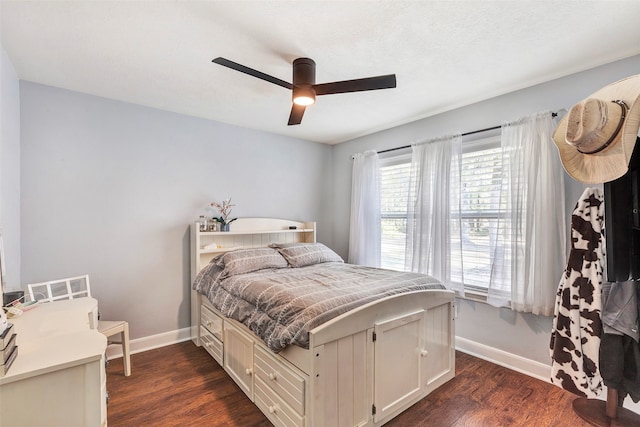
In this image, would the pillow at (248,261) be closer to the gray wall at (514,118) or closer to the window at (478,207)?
the window at (478,207)

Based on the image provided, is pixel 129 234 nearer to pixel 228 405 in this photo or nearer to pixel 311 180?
pixel 228 405

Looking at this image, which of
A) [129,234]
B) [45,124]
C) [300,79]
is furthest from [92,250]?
[300,79]

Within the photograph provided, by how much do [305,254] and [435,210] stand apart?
4.87 ft

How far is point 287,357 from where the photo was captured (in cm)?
178

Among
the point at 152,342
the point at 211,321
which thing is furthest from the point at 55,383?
the point at 152,342

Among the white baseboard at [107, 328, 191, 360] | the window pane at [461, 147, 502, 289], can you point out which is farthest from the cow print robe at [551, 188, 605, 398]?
the white baseboard at [107, 328, 191, 360]

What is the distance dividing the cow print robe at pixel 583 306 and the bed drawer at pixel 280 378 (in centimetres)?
152

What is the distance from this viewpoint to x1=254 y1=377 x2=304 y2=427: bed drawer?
172 cm

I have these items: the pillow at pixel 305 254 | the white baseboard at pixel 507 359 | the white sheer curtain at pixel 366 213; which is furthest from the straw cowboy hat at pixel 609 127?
the white sheer curtain at pixel 366 213

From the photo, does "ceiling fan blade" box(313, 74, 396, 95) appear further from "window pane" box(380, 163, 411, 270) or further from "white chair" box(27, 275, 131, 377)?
"white chair" box(27, 275, 131, 377)

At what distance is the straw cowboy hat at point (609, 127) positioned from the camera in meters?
1.19

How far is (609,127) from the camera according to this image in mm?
1219

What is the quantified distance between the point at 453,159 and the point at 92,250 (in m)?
3.66

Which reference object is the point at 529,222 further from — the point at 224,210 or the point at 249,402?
the point at 224,210
